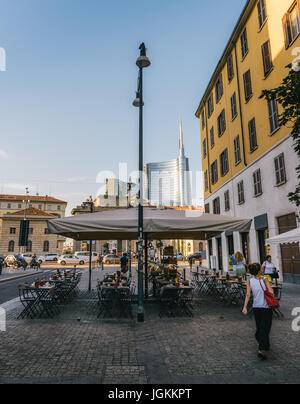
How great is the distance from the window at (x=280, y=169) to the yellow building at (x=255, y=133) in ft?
0.04

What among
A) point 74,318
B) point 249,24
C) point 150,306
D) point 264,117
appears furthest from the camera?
point 249,24

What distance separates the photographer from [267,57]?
Result: 1697 centimetres

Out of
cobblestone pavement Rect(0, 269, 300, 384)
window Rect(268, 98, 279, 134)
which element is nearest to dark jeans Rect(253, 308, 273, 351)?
cobblestone pavement Rect(0, 269, 300, 384)

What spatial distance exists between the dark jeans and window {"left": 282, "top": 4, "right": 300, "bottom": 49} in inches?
581

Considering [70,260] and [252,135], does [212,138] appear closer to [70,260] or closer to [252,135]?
[252,135]

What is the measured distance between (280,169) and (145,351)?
13.4 meters

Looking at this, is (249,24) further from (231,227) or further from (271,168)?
(231,227)

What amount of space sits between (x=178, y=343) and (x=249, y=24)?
70.7 feet

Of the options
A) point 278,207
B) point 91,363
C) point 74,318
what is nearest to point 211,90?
point 278,207

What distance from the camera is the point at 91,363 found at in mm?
4500

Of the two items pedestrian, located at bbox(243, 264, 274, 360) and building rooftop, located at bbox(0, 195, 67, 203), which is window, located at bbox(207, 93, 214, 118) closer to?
pedestrian, located at bbox(243, 264, 274, 360)

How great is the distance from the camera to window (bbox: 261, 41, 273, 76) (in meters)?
16.5

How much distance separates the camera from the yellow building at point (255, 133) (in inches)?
587

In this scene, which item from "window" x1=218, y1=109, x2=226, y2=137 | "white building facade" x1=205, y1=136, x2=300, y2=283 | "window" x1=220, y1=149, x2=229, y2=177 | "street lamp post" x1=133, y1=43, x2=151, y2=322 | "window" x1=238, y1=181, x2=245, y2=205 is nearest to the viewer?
"street lamp post" x1=133, y1=43, x2=151, y2=322
